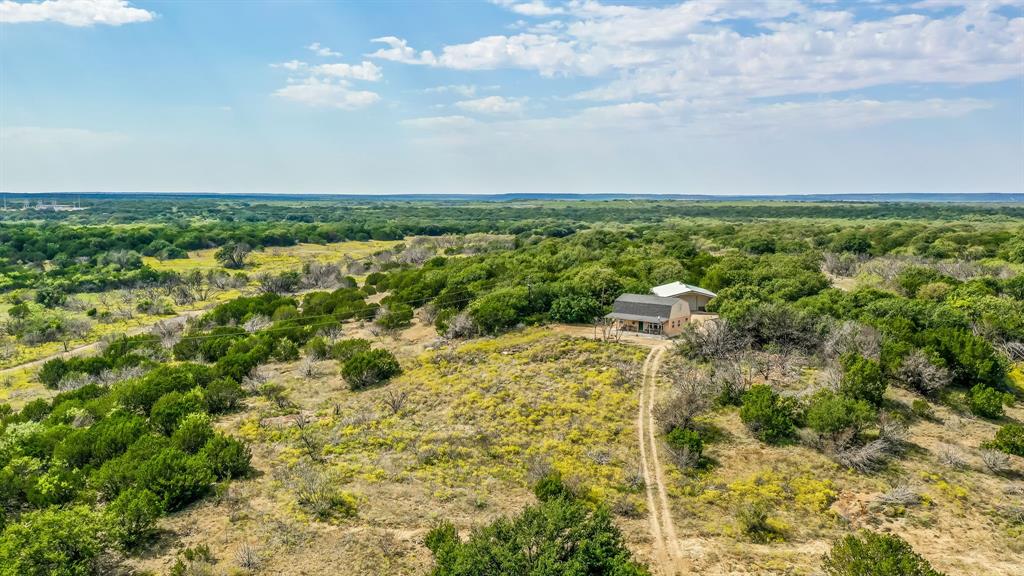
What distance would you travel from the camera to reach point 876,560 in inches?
501

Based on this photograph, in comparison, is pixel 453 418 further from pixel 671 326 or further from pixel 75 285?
pixel 75 285

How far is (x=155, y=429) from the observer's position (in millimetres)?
23750

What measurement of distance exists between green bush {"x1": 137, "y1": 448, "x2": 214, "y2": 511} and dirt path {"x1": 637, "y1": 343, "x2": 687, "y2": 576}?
594 inches

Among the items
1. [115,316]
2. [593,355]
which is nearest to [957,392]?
[593,355]

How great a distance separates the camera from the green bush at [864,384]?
73.9ft

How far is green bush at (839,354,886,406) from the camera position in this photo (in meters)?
22.5

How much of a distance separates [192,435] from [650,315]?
2556cm

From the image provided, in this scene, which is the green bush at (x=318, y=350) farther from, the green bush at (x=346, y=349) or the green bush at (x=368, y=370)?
the green bush at (x=368, y=370)

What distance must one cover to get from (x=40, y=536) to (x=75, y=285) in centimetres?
6342

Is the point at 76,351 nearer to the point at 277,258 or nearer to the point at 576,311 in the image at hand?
the point at 576,311

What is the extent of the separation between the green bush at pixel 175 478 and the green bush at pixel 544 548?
9255 millimetres

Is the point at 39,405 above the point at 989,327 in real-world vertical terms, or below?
below

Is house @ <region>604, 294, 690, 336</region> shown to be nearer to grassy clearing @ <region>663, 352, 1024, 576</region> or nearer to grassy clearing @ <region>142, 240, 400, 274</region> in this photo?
grassy clearing @ <region>663, 352, 1024, 576</region>

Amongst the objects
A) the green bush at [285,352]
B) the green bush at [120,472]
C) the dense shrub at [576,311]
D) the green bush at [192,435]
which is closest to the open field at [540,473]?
the green bush at [192,435]
